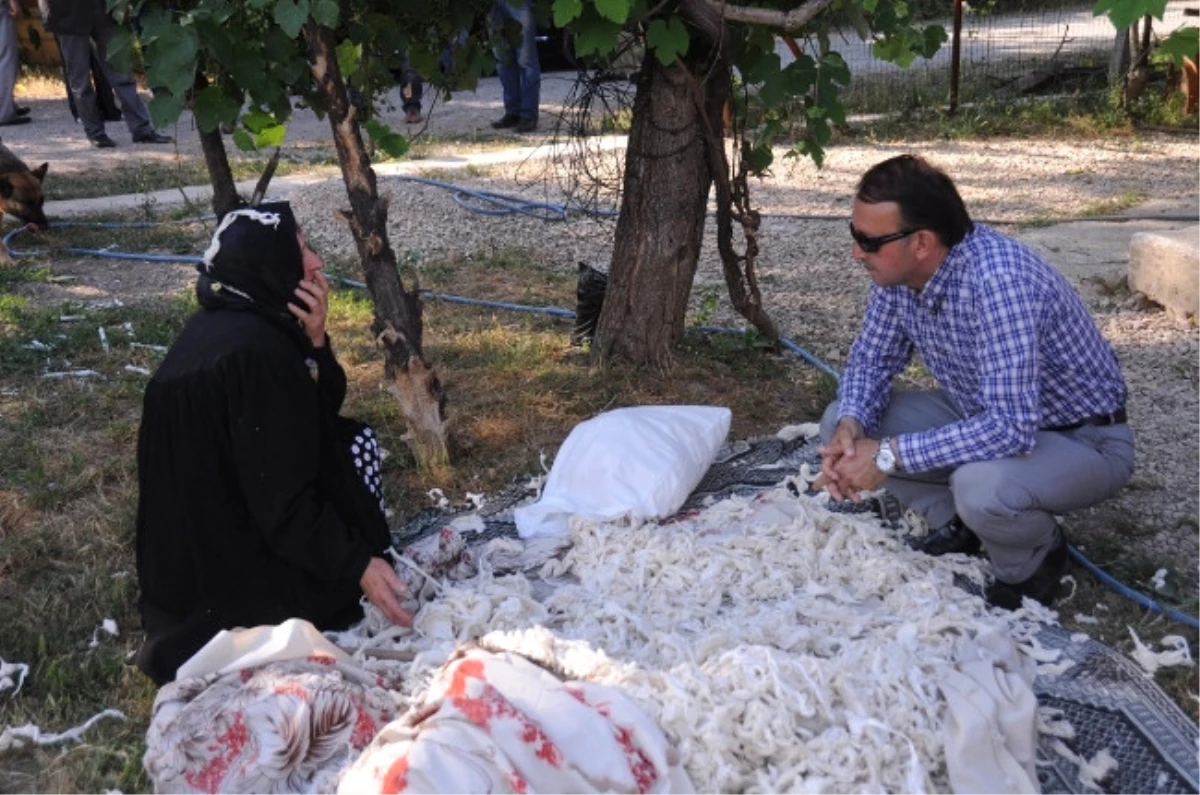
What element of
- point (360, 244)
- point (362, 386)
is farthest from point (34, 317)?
point (360, 244)

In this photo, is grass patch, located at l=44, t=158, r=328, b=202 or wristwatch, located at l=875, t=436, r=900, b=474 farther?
grass patch, located at l=44, t=158, r=328, b=202

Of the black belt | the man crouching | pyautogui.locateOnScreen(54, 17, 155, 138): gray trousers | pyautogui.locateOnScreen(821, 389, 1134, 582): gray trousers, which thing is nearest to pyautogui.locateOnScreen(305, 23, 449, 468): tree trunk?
the man crouching

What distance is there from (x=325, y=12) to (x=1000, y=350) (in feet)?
6.62

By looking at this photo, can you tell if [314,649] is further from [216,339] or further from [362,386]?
[362,386]

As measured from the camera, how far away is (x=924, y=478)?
11.6 ft

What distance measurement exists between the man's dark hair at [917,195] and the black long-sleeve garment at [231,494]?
1512mm

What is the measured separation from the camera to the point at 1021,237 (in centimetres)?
705

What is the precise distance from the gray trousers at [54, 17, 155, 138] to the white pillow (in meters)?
7.82

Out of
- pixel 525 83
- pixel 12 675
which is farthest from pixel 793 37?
pixel 525 83

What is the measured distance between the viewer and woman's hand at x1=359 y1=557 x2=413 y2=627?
116 inches

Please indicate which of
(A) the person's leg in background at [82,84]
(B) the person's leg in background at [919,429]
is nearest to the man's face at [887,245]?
(B) the person's leg in background at [919,429]

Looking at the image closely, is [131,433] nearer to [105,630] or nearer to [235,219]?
[105,630]

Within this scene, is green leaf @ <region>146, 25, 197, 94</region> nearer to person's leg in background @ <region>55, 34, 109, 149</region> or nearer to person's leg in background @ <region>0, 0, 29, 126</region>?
person's leg in background @ <region>55, 34, 109, 149</region>

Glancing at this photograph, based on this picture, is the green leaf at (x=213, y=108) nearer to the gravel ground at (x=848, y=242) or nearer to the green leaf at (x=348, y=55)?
the green leaf at (x=348, y=55)
